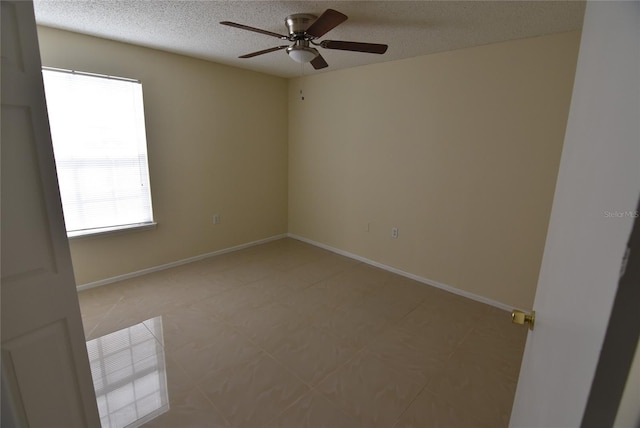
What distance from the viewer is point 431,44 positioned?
2686 millimetres

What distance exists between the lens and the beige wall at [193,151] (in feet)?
9.66

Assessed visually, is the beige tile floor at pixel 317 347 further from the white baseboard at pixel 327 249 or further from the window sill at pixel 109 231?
the window sill at pixel 109 231

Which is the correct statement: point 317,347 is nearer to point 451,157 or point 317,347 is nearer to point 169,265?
point 451,157

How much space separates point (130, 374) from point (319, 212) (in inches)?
115

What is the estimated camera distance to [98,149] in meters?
2.89

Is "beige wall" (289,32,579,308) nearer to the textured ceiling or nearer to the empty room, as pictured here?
the empty room

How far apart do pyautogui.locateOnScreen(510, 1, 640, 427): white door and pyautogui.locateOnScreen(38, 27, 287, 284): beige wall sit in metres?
3.52

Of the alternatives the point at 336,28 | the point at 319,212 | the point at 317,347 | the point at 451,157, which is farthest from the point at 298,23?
the point at 319,212

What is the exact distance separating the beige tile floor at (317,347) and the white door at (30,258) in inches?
29.3

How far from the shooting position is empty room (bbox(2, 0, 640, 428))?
2.29 ft

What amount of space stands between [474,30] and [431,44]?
0.42 m

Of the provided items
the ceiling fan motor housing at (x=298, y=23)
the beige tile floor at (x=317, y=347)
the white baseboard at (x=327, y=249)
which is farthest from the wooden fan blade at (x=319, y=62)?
the white baseboard at (x=327, y=249)

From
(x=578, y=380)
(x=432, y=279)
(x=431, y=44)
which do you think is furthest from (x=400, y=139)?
(x=578, y=380)

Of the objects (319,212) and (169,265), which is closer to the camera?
(169,265)
